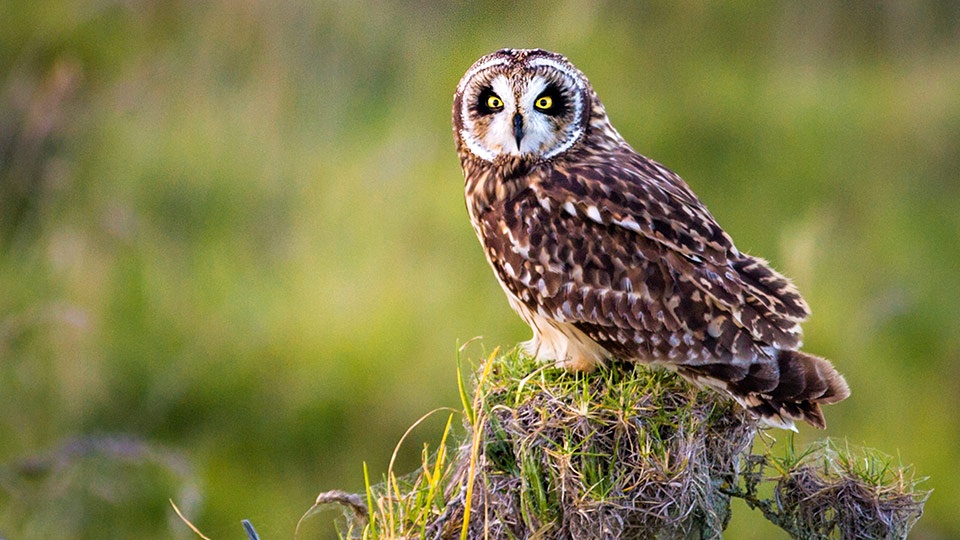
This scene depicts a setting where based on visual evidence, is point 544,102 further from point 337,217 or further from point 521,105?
point 337,217

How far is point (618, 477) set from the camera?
1793 mm

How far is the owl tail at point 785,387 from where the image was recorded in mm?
2061

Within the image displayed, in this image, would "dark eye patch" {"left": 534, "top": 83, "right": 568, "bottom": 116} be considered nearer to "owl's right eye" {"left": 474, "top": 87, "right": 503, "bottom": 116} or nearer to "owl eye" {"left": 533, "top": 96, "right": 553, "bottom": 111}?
"owl eye" {"left": 533, "top": 96, "right": 553, "bottom": 111}

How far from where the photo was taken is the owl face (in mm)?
2564

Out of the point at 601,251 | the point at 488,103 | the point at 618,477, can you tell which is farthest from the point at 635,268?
the point at 618,477

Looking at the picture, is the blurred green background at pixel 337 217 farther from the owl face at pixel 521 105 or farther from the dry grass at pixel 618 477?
the dry grass at pixel 618 477

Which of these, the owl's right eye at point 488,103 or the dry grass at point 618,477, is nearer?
the dry grass at point 618,477

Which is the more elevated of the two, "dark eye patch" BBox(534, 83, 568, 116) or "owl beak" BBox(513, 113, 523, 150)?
"dark eye patch" BBox(534, 83, 568, 116)

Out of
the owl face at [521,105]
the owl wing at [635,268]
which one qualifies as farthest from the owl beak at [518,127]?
the owl wing at [635,268]

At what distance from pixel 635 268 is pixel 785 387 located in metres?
0.50

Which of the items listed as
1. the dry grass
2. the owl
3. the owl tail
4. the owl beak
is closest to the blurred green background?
the owl

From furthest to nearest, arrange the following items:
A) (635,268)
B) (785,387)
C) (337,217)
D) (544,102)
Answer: (337,217)
(544,102)
(635,268)
(785,387)

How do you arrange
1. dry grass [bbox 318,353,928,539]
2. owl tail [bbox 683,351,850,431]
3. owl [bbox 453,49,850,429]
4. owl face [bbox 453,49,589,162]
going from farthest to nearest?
owl face [bbox 453,49,589,162], owl [bbox 453,49,850,429], owl tail [bbox 683,351,850,431], dry grass [bbox 318,353,928,539]

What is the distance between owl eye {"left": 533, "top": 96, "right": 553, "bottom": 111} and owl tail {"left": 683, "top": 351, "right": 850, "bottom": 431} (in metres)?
0.79
